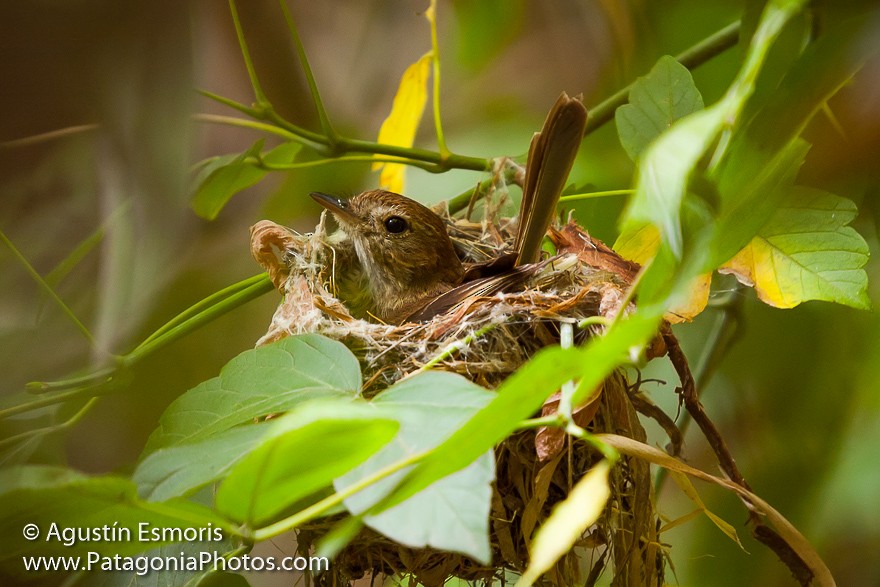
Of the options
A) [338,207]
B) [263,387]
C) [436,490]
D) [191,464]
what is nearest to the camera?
[436,490]

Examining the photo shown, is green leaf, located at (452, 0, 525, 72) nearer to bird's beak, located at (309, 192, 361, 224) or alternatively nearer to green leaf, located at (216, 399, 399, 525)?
bird's beak, located at (309, 192, 361, 224)

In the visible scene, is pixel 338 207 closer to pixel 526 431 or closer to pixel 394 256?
pixel 394 256

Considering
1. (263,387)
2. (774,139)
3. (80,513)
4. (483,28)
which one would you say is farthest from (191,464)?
(483,28)

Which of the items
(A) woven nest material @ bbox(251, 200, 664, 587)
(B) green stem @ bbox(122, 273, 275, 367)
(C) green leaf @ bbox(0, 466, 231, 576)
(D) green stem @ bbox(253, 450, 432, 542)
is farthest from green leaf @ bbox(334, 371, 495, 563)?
(B) green stem @ bbox(122, 273, 275, 367)

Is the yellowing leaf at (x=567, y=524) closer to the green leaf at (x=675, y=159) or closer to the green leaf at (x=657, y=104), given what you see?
the green leaf at (x=675, y=159)

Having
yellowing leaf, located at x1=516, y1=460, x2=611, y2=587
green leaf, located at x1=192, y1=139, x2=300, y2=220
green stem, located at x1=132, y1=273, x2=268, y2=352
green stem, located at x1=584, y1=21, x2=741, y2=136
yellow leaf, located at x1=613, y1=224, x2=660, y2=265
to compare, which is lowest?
yellowing leaf, located at x1=516, y1=460, x2=611, y2=587

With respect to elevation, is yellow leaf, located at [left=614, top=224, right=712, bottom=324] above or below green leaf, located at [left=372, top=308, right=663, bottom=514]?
above

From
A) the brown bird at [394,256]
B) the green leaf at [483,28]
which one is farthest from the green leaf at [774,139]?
the green leaf at [483,28]
